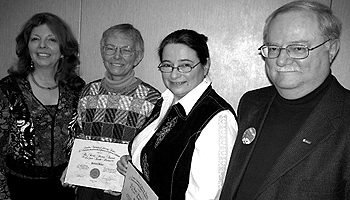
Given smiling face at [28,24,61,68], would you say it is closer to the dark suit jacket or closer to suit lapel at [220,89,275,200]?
suit lapel at [220,89,275,200]

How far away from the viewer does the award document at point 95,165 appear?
218 cm

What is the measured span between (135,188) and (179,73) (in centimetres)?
66

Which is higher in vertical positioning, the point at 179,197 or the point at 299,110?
the point at 299,110

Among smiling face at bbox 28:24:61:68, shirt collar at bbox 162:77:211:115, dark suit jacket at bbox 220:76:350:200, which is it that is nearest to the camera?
dark suit jacket at bbox 220:76:350:200

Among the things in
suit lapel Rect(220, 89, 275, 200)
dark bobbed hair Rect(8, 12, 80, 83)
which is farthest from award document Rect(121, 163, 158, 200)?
dark bobbed hair Rect(8, 12, 80, 83)

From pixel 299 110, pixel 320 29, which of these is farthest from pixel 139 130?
pixel 320 29

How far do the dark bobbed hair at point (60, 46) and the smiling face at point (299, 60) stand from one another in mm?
1616

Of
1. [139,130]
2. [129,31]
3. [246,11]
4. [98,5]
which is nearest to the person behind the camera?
[139,130]

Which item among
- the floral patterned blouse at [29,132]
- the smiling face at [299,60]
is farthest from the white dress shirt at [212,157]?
the floral patterned blouse at [29,132]

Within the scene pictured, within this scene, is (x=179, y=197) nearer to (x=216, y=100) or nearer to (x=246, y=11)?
(x=216, y=100)

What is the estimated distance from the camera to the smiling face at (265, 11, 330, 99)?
4.31 ft

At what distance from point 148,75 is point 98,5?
2.56ft

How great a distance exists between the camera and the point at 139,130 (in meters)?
2.21

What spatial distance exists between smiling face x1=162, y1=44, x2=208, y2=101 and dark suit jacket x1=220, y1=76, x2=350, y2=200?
25.4 inches
